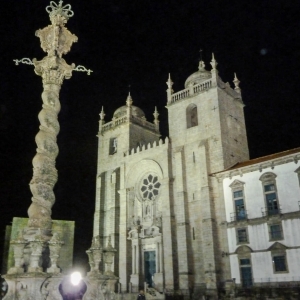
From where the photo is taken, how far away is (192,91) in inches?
1476

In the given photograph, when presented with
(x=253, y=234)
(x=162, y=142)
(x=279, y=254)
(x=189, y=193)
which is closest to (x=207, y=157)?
(x=189, y=193)

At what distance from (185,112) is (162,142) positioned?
4.02 m

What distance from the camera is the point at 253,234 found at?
2859cm

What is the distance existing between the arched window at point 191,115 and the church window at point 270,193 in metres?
10.7

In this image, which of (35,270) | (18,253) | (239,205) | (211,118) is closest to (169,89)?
(211,118)

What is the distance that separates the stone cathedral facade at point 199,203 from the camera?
90.4 feet

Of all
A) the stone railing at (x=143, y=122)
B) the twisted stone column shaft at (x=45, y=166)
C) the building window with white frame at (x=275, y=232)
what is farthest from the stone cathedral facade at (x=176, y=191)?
the twisted stone column shaft at (x=45, y=166)

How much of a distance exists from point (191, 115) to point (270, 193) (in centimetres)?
1350

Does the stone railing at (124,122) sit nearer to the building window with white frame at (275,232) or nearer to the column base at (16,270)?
the building window with white frame at (275,232)

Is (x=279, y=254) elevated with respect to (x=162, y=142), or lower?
lower

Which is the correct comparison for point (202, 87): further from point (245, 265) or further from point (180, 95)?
point (245, 265)

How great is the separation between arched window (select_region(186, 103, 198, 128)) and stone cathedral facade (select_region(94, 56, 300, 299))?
0.35ft

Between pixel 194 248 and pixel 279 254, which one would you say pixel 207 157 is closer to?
pixel 194 248

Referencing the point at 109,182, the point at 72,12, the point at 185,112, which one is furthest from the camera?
the point at 109,182
